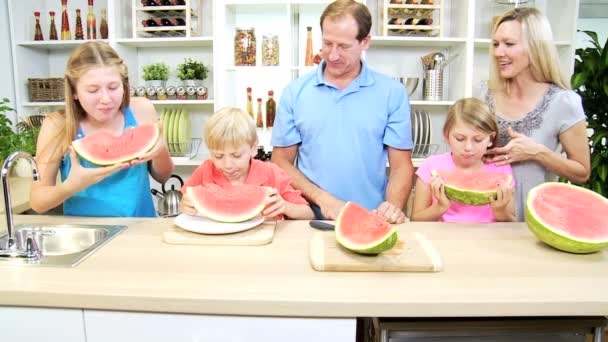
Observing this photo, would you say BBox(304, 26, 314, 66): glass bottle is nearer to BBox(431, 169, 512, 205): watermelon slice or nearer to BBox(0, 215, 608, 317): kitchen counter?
BBox(431, 169, 512, 205): watermelon slice

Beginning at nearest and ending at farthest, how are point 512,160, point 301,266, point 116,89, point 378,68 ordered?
1. point 301,266
2. point 116,89
3. point 512,160
4. point 378,68

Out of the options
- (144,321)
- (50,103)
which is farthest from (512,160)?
(50,103)

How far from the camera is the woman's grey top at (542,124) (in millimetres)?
2012

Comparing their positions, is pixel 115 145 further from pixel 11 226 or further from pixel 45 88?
pixel 45 88

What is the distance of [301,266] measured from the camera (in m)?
1.38

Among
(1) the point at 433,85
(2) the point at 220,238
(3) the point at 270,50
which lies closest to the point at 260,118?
(3) the point at 270,50

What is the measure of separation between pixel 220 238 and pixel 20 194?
1791 millimetres

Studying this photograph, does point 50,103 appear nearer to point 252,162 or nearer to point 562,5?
point 252,162

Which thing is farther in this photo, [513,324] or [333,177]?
[333,177]

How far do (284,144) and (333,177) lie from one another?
0.29m

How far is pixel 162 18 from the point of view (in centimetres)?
385

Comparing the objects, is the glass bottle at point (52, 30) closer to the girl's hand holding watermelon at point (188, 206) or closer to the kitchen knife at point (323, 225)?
the girl's hand holding watermelon at point (188, 206)

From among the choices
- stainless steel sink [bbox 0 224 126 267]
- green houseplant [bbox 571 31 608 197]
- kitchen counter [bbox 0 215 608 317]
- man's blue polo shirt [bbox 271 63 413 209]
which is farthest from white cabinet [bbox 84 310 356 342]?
green houseplant [bbox 571 31 608 197]

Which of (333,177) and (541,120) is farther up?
(541,120)
